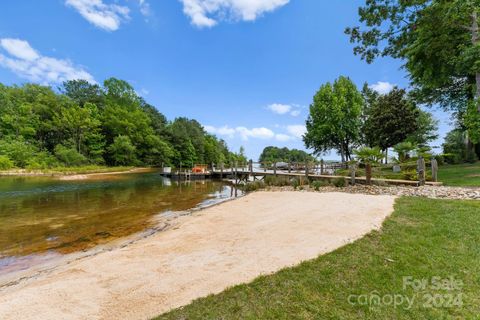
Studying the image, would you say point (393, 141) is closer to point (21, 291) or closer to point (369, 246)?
point (369, 246)

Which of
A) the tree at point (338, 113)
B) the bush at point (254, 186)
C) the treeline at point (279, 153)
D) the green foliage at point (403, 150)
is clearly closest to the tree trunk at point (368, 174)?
the green foliage at point (403, 150)

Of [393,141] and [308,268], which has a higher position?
[393,141]

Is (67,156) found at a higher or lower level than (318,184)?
higher

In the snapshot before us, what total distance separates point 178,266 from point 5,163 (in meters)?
37.0

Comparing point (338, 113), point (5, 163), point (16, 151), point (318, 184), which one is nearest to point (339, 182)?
point (318, 184)

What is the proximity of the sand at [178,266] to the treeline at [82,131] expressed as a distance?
3534cm

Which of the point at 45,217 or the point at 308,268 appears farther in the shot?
the point at 45,217

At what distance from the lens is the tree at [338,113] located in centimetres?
2775

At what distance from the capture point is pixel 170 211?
34.6 feet

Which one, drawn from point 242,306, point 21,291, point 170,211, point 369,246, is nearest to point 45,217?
point 170,211

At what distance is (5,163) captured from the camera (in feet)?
93.8

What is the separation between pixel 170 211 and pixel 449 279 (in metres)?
9.58

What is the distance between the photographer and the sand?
121 inches

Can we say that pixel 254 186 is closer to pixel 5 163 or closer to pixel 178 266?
pixel 178 266
